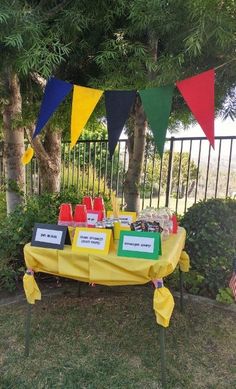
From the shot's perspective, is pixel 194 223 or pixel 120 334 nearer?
pixel 120 334

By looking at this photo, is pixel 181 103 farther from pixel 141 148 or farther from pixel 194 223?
pixel 194 223

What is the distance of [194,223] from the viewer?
9.96 ft

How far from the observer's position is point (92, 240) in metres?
1.95

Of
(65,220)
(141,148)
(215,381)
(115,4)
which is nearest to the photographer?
(215,381)

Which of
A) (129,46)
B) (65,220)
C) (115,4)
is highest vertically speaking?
(115,4)

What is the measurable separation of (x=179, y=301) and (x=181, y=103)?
202cm

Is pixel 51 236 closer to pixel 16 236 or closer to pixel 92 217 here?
pixel 92 217

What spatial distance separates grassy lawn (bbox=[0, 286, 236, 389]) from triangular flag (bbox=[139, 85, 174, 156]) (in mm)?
1300

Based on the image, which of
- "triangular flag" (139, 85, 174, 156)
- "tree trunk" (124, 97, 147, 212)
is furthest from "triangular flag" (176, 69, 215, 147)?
"tree trunk" (124, 97, 147, 212)

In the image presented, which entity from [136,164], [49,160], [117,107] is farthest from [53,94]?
[49,160]

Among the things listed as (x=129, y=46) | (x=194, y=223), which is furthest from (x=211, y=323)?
(x=129, y=46)

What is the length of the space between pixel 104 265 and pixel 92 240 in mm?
165

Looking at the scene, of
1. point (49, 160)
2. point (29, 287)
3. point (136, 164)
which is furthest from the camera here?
point (49, 160)

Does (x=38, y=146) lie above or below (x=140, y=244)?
above
